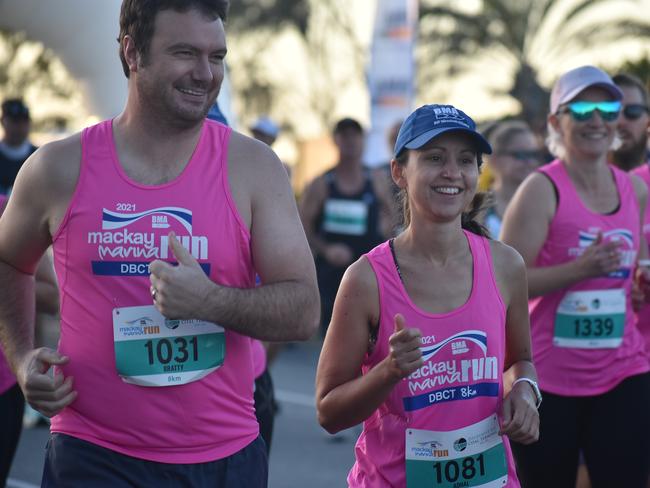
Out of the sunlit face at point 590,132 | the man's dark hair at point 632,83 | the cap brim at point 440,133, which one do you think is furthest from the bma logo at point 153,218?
the man's dark hair at point 632,83

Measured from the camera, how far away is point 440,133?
3.35 m

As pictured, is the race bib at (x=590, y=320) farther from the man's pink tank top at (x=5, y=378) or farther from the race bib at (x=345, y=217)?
the race bib at (x=345, y=217)

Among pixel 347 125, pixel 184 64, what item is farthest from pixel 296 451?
pixel 184 64

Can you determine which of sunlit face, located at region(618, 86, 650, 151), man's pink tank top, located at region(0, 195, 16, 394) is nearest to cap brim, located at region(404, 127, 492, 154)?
man's pink tank top, located at region(0, 195, 16, 394)

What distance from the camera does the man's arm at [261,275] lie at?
2.85 meters

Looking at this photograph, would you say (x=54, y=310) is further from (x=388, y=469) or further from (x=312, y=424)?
(x=312, y=424)

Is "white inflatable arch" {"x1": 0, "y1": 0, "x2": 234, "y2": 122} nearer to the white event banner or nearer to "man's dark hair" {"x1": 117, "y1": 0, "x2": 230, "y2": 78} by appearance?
"man's dark hair" {"x1": 117, "y1": 0, "x2": 230, "y2": 78}

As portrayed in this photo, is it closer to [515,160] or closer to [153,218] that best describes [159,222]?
[153,218]

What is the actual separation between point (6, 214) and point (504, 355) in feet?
4.94

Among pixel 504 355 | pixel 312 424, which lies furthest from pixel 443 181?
pixel 312 424

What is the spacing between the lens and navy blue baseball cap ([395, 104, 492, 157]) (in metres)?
3.36

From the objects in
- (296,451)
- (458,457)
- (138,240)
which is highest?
(138,240)

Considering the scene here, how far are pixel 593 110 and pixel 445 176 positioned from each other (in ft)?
5.42

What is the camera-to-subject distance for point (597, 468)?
4.39 meters
